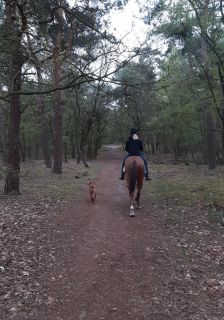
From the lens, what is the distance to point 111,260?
705 cm

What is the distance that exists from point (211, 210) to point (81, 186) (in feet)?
24.0

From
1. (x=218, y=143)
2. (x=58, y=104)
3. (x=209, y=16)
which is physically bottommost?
(x=218, y=143)

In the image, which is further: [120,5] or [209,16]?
[209,16]

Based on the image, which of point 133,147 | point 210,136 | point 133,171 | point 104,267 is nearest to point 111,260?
point 104,267

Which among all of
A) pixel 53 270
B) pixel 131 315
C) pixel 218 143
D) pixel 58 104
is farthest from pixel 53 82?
pixel 218 143

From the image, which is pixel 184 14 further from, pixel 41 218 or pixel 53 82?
pixel 41 218

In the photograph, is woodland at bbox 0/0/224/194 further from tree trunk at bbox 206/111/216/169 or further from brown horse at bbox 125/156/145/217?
brown horse at bbox 125/156/145/217

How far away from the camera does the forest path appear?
5.25m

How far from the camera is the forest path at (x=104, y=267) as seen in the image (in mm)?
5254

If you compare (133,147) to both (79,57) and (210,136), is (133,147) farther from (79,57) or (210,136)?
(210,136)

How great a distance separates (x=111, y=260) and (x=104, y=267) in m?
0.37

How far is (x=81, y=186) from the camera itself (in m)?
16.9

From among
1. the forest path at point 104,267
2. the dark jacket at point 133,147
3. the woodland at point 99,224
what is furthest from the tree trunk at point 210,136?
the forest path at point 104,267

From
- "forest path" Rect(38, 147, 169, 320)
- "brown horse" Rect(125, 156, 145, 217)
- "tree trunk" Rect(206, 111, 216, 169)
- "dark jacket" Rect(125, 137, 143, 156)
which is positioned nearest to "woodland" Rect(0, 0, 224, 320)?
"forest path" Rect(38, 147, 169, 320)
